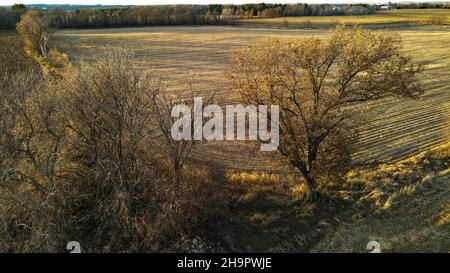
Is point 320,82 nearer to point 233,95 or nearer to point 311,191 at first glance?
point 311,191

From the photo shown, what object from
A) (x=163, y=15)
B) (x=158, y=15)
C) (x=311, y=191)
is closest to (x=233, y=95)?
(x=311, y=191)

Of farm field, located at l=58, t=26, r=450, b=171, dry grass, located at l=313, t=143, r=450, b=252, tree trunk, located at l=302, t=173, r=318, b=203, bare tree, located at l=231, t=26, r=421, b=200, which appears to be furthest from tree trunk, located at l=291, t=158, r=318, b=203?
farm field, located at l=58, t=26, r=450, b=171

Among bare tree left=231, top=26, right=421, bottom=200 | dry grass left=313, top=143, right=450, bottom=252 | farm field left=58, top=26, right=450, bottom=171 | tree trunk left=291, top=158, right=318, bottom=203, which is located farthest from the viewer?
farm field left=58, top=26, right=450, bottom=171

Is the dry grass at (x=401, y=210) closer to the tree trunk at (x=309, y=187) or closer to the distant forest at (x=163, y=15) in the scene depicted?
the tree trunk at (x=309, y=187)

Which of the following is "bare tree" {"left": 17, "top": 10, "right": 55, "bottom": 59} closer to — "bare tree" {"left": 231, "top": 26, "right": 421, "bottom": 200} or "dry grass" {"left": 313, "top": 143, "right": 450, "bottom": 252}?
"bare tree" {"left": 231, "top": 26, "right": 421, "bottom": 200}

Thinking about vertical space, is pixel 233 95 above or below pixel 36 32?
below

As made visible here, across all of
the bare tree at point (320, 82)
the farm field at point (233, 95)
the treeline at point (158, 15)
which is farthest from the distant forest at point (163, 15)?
the bare tree at point (320, 82)
